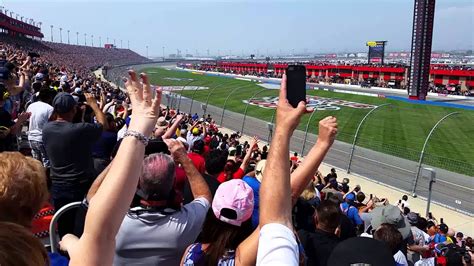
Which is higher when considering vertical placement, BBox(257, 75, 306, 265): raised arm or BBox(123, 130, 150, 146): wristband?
BBox(123, 130, 150, 146): wristband

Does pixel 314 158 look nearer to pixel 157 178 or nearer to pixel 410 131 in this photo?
pixel 157 178

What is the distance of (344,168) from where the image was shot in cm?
1875

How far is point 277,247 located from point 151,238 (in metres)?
1.28

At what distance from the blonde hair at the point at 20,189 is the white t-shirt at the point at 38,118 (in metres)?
4.31

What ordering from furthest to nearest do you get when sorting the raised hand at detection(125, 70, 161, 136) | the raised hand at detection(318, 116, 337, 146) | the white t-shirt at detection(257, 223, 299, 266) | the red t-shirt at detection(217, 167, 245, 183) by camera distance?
1. the red t-shirt at detection(217, 167, 245, 183)
2. the raised hand at detection(318, 116, 337, 146)
3. the raised hand at detection(125, 70, 161, 136)
4. the white t-shirt at detection(257, 223, 299, 266)

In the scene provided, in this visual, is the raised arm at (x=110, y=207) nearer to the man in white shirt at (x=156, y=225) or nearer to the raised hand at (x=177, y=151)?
the man in white shirt at (x=156, y=225)

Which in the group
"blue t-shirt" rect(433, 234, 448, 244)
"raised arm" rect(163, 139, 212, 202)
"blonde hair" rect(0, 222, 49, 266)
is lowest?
"blue t-shirt" rect(433, 234, 448, 244)

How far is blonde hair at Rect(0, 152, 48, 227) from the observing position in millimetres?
1959

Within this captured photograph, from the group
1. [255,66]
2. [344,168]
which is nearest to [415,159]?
[344,168]

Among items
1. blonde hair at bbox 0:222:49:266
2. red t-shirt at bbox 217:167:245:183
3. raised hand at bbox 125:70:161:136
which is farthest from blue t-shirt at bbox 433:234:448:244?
blonde hair at bbox 0:222:49:266

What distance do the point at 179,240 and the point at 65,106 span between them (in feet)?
8.51

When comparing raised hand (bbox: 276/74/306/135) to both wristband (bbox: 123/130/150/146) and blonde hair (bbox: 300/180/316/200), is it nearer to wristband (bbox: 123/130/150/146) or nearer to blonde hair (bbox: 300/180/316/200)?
wristband (bbox: 123/130/150/146)

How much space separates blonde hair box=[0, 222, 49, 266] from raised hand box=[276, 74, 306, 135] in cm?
107

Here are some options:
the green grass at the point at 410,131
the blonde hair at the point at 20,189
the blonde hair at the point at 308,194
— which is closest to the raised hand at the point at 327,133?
the blonde hair at the point at 20,189
